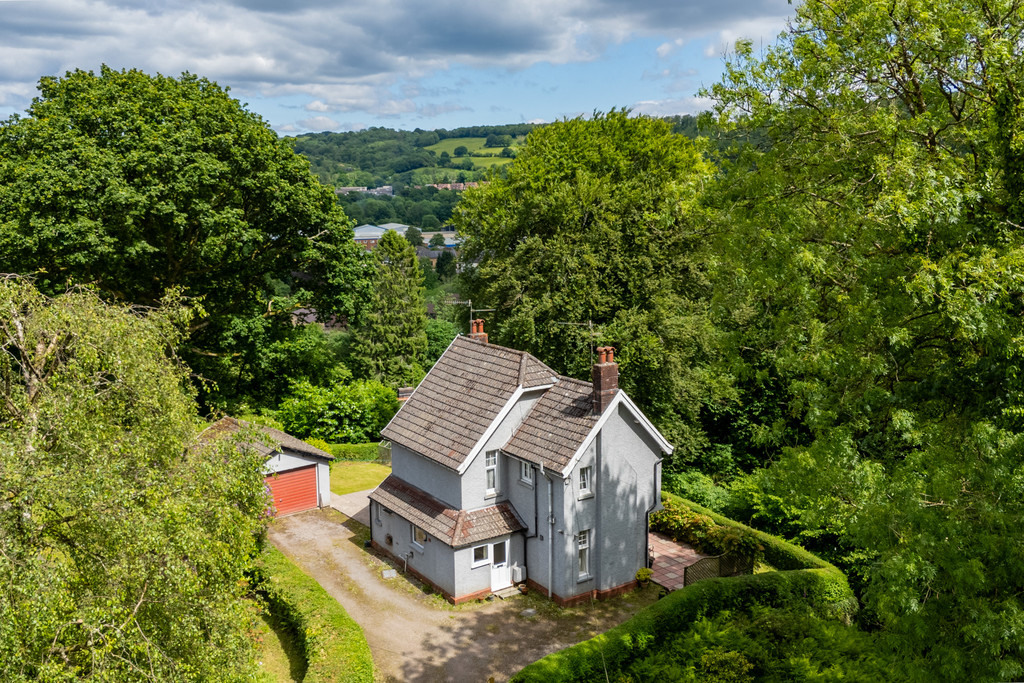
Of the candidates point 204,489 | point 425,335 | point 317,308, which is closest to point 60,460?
point 204,489

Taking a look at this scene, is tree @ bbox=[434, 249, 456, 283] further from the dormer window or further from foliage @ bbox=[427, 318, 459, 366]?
the dormer window

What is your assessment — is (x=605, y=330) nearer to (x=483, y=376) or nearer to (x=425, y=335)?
(x=483, y=376)

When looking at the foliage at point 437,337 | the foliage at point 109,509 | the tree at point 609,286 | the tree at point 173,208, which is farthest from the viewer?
the foliage at point 437,337

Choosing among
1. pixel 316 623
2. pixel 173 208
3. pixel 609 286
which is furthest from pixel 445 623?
pixel 173 208

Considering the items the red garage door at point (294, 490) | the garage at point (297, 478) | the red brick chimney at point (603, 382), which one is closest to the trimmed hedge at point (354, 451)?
the garage at point (297, 478)

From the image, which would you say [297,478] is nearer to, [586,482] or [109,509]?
[586,482]

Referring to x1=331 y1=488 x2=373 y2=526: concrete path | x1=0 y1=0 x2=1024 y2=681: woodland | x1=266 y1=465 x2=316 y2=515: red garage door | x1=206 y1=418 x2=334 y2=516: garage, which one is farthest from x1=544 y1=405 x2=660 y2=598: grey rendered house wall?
x1=266 y1=465 x2=316 y2=515: red garage door

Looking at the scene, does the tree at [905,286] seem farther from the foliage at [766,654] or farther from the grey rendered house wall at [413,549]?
the grey rendered house wall at [413,549]
